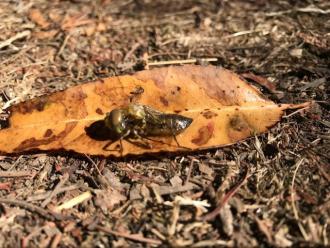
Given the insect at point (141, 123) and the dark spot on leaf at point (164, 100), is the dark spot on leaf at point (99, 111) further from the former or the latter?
the dark spot on leaf at point (164, 100)

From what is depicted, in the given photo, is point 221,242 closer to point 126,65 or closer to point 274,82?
point 274,82

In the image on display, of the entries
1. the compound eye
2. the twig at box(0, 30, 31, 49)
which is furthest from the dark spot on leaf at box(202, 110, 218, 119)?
the twig at box(0, 30, 31, 49)

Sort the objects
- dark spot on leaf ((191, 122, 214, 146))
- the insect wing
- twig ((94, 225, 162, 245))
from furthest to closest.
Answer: the insect wing
dark spot on leaf ((191, 122, 214, 146))
twig ((94, 225, 162, 245))

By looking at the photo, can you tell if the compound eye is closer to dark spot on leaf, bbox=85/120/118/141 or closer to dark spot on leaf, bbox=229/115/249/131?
dark spot on leaf, bbox=85/120/118/141

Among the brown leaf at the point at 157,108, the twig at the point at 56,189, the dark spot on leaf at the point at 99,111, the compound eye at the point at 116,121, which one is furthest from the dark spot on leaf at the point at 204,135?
the twig at the point at 56,189

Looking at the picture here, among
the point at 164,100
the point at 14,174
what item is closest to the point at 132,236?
the point at 14,174

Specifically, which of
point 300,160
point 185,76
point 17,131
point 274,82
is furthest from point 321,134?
point 17,131
